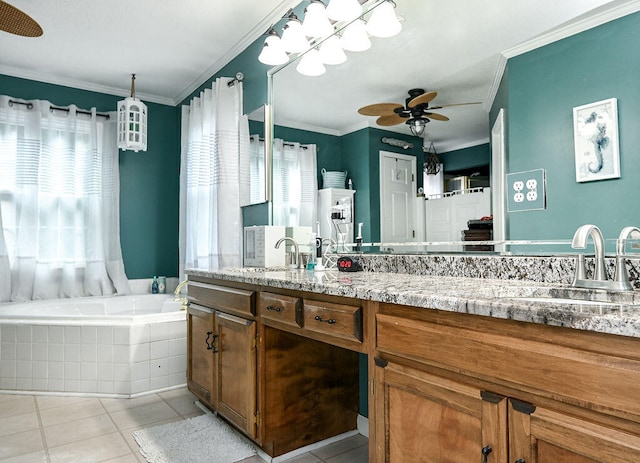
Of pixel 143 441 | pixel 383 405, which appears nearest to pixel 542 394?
pixel 383 405

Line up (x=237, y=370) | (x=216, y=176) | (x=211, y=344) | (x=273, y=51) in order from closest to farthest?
1. (x=237, y=370)
2. (x=211, y=344)
3. (x=273, y=51)
4. (x=216, y=176)

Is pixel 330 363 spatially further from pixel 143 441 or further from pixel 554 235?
pixel 554 235

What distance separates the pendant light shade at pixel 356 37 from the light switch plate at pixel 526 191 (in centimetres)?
107

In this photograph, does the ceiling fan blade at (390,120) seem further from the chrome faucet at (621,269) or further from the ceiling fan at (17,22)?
the ceiling fan at (17,22)

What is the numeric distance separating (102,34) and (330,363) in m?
2.73

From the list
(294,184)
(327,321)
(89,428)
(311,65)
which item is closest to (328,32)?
(311,65)

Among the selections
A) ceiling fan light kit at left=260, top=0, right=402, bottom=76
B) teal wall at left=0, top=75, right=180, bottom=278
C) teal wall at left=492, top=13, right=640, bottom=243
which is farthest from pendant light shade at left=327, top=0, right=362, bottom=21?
teal wall at left=0, top=75, right=180, bottom=278

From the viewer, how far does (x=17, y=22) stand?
2180 mm

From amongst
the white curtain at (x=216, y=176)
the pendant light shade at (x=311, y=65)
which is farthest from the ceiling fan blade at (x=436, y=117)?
the white curtain at (x=216, y=176)

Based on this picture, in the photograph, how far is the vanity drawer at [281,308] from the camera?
159cm

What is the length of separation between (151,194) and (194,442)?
2797 millimetres

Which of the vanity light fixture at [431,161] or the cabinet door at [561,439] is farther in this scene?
the vanity light fixture at [431,161]

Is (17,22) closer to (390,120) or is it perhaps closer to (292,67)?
(292,67)

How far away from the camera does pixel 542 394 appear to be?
0.85 metres
